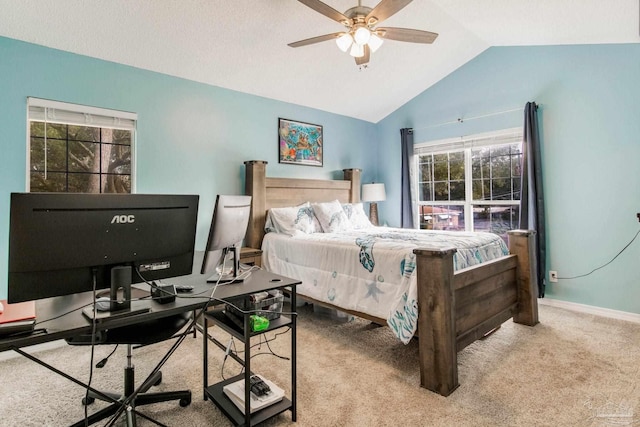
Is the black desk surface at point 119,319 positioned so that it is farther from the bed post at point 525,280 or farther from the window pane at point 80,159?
the bed post at point 525,280

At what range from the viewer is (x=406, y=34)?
2473mm

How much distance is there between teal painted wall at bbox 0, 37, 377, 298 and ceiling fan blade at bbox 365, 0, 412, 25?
1.91 metres

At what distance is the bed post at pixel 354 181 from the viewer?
4676mm

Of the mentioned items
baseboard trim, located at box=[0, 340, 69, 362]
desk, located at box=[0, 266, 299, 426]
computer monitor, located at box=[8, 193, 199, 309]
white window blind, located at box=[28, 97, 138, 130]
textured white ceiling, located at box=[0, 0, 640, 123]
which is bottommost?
baseboard trim, located at box=[0, 340, 69, 362]

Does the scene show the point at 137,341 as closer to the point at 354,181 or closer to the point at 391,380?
the point at 391,380

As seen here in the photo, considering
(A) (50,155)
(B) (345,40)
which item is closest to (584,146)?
(B) (345,40)

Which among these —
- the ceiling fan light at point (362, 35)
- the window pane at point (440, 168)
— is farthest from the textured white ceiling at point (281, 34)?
the window pane at point (440, 168)

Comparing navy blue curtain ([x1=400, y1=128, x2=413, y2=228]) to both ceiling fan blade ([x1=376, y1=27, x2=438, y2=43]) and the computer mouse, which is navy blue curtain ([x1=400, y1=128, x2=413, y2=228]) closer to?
ceiling fan blade ([x1=376, y1=27, x2=438, y2=43])

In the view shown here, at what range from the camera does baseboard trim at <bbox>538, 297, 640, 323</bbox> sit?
9.96ft

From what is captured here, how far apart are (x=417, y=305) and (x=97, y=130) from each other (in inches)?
120

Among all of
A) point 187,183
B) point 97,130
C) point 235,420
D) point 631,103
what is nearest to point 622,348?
point 631,103

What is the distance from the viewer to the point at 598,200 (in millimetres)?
3236

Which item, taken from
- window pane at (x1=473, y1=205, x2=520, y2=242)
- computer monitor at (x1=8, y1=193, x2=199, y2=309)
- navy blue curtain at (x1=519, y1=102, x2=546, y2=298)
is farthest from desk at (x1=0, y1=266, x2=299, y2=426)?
window pane at (x1=473, y1=205, x2=520, y2=242)

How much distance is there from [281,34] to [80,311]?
108 inches
